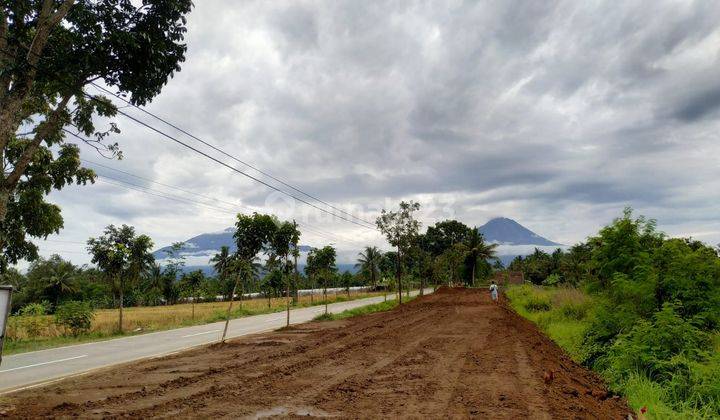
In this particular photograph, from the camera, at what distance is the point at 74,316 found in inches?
858

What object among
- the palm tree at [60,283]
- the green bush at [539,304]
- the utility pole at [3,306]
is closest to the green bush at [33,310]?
the utility pole at [3,306]

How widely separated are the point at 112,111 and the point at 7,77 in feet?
9.86

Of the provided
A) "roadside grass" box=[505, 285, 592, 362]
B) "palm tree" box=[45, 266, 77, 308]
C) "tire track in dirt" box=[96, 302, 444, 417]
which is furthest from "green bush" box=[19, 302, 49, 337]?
"palm tree" box=[45, 266, 77, 308]

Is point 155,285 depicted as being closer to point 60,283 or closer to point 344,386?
point 60,283

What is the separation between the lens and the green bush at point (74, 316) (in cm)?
2161

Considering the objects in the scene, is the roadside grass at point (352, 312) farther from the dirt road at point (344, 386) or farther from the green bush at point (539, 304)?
the dirt road at point (344, 386)

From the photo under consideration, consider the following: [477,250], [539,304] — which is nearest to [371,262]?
[477,250]

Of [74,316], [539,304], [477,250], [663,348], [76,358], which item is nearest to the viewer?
[663,348]

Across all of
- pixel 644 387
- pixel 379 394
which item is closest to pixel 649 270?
pixel 644 387

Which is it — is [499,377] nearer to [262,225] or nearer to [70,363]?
[70,363]

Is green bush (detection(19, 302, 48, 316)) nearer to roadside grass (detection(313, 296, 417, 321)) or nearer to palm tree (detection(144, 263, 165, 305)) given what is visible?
roadside grass (detection(313, 296, 417, 321))

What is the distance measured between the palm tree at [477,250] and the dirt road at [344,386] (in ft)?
202

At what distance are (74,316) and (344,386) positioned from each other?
66.3 feet

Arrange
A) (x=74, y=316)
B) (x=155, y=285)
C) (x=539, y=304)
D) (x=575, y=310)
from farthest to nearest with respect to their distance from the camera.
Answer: (x=155, y=285), (x=539, y=304), (x=74, y=316), (x=575, y=310)
